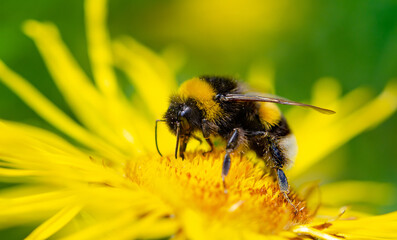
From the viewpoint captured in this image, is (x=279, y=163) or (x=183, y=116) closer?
(x=183, y=116)

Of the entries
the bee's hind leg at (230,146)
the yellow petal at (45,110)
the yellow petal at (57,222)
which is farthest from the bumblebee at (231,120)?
the yellow petal at (45,110)

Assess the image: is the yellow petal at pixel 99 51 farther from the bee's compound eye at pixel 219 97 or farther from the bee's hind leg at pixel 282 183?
the bee's hind leg at pixel 282 183

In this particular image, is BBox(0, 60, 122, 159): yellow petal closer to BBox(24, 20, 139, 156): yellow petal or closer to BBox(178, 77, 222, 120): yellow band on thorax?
BBox(24, 20, 139, 156): yellow petal

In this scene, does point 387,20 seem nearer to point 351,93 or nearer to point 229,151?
point 351,93

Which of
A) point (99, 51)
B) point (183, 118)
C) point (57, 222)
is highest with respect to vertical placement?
point (99, 51)

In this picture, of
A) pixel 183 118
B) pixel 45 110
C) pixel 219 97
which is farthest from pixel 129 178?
pixel 45 110

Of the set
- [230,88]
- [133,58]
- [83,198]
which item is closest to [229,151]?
[230,88]

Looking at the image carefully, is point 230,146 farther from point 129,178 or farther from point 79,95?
point 79,95

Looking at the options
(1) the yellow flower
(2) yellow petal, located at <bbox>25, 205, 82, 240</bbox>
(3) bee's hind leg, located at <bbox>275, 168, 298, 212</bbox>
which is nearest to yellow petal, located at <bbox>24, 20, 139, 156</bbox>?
(1) the yellow flower
